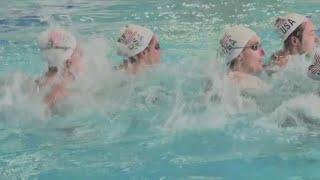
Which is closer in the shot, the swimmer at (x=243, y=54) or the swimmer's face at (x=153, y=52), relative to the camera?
the swimmer at (x=243, y=54)

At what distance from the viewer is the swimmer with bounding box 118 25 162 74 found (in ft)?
20.6

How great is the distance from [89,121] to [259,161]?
1.72 meters

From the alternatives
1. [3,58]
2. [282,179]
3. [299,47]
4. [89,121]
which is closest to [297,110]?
[282,179]

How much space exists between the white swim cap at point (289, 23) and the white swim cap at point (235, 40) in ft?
→ 1.37

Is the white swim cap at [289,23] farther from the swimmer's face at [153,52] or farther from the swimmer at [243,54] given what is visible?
the swimmer's face at [153,52]

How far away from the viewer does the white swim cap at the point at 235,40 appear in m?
5.57

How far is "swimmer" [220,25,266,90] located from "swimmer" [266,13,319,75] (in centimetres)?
18

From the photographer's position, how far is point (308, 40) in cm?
591

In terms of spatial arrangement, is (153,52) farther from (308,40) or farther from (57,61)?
(308,40)

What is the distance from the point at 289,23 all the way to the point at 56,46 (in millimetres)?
2072

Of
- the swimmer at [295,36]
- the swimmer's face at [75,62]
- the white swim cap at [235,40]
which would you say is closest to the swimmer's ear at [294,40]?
the swimmer at [295,36]

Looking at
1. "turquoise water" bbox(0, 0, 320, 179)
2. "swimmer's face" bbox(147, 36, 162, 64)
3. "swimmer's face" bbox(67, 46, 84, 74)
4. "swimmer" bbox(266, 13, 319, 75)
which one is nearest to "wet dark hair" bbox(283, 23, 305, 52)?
"swimmer" bbox(266, 13, 319, 75)

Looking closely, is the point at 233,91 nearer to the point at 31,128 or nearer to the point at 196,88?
the point at 196,88

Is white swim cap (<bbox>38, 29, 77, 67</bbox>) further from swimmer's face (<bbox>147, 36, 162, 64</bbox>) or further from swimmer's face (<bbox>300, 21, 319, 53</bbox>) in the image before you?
swimmer's face (<bbox>300, 21, 319, 53</bbox>)
